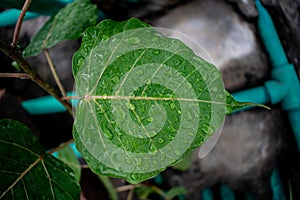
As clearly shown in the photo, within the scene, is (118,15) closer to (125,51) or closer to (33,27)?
(33,27)

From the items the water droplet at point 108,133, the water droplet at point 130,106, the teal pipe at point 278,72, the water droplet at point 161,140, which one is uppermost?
the water droplet at point 130,106

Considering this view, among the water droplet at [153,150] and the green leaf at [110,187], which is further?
the green leaf at [110,187]

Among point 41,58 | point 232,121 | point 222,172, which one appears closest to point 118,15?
point 41,58

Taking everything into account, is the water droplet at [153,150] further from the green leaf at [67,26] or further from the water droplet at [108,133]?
the green leaf at [67,26]

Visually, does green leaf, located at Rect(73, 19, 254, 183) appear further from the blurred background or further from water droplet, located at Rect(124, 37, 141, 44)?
the blurred background

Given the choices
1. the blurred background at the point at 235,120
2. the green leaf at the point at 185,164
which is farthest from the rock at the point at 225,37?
the green leaf at the point at 185,164

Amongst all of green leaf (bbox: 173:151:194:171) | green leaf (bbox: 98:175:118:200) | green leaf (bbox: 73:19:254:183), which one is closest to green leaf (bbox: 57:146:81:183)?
green leaf (bbox: 98:175:118:200)
